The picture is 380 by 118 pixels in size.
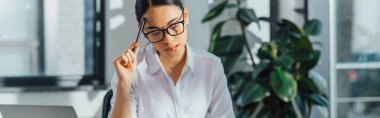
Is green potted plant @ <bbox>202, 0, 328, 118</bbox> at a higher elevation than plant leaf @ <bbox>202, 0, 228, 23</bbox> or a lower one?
lower

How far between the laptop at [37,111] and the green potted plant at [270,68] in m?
2.08

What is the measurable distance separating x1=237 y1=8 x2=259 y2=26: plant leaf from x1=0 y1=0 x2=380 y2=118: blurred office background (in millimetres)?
250

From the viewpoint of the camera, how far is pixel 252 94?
320 centimetres

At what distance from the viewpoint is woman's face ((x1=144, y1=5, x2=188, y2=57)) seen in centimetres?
105

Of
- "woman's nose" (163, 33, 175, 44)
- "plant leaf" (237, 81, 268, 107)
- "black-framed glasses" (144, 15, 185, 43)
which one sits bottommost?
"plant leaf" (237, 81, 268, 107)

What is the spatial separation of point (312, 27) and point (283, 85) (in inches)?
19.2

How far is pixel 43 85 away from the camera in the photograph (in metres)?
3.52

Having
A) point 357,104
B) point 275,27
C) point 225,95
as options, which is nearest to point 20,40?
point 275,27

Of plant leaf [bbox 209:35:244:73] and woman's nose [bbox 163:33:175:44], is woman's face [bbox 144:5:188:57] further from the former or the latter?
plant leaf [bbox 209:35:244:73]

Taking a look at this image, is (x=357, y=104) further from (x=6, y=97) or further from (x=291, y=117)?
(x=6, y=97)

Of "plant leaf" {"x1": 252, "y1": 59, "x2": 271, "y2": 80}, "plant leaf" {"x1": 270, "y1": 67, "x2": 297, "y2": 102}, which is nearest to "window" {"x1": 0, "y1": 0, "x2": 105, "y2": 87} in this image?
"plant leaf" {"x1": 252, "y1": 59, "x2": 271, "y2": 80}

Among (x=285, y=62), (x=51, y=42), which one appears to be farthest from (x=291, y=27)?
(x=51, y=42)

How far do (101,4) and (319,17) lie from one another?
4.22ft

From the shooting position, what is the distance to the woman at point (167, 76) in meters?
1.05
